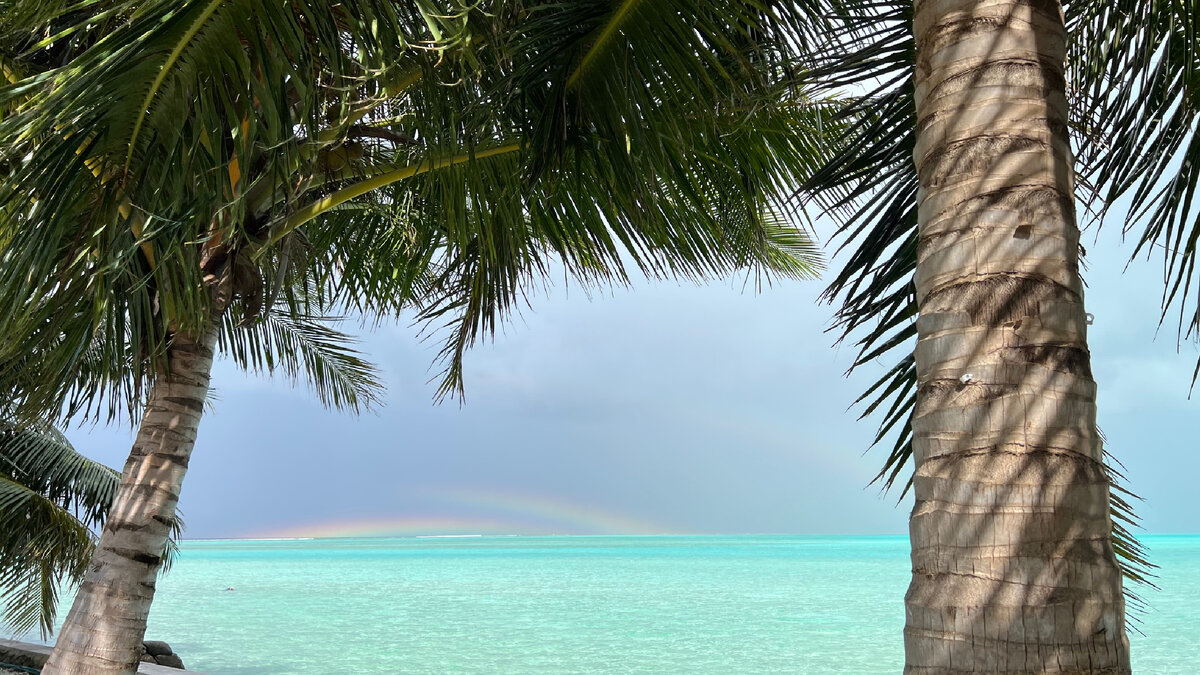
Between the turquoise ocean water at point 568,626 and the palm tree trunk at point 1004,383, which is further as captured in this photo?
the turquoise ocean water at point 568,626

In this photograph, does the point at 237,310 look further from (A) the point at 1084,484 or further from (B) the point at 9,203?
(A) the point at 1084,484

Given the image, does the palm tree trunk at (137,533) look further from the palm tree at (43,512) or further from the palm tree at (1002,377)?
the palm tree at (43,512)

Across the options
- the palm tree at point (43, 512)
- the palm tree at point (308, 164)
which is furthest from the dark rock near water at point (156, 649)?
the palm tree at point (308, 164)

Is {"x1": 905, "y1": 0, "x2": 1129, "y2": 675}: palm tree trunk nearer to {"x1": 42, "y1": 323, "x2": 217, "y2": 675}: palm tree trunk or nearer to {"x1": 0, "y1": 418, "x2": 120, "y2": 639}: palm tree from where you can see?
{"x1": 42, "y1": 323, "x2": 217, "y2": 675}: palm tree trunk

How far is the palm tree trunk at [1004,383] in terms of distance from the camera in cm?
134

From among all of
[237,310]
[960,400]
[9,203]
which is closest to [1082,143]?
[960,400]

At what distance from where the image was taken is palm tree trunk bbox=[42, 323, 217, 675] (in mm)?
3564

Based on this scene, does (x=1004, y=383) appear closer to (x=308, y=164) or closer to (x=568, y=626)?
(x=308, y=164)

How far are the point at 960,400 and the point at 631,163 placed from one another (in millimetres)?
2184

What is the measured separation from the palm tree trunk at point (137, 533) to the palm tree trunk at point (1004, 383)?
324 centimetres

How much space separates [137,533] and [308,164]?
1.64 meters

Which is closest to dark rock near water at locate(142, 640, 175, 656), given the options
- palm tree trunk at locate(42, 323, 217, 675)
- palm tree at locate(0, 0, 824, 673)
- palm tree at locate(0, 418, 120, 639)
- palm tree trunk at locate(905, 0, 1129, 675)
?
palm tree at locate(0, 418, 120, 639)

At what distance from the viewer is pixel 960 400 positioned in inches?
57.7

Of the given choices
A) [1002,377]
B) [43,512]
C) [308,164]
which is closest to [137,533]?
[308,164]
